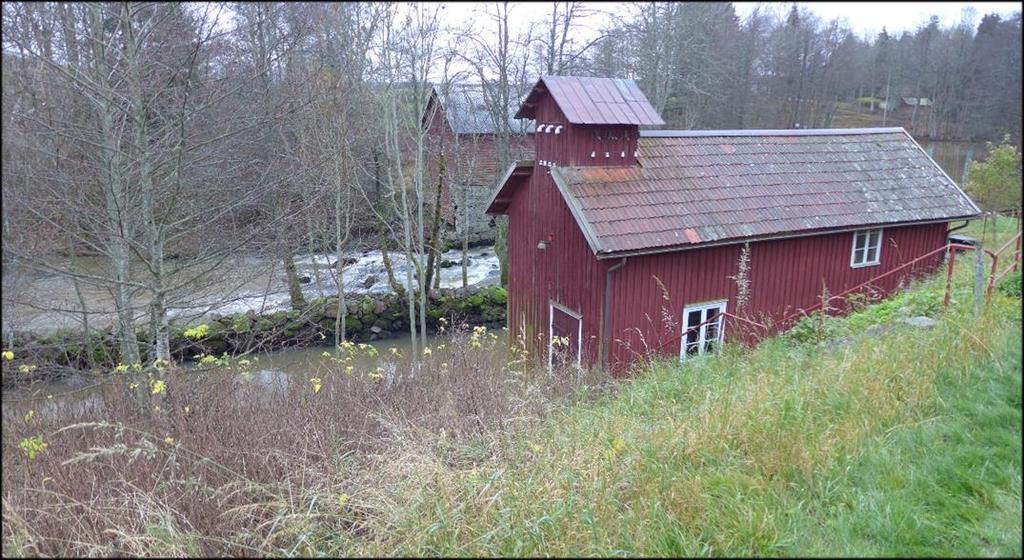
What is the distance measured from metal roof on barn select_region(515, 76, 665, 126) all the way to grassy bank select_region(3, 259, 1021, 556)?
534 centimetres

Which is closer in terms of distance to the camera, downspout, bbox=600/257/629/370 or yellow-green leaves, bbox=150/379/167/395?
yellow-green leaves, bbox=150/379/167/395

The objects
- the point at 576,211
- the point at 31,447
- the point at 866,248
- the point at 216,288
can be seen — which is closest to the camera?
the point at 31,447

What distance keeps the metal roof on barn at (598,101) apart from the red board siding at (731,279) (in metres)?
2.23

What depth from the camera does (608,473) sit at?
13.0ft

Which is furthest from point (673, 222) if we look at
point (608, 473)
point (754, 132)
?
point (608, 473)

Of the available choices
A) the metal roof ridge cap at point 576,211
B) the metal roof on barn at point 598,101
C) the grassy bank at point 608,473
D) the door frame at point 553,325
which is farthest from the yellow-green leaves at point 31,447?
the metal roof on barn at point 598,101

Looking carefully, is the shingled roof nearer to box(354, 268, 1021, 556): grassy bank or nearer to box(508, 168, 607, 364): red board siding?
box(508, 168, 607, 364): red board siding

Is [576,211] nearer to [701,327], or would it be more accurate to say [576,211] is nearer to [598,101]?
[598,101]

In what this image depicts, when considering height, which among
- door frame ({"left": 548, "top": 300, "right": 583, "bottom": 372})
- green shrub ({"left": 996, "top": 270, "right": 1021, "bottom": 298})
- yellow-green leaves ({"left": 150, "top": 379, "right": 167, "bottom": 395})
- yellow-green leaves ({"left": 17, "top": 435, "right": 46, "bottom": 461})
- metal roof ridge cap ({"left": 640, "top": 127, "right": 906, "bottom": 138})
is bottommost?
door frame ({"left": 548, "top": 300, "right": 583, "bottom": 372})

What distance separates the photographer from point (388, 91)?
12555mm

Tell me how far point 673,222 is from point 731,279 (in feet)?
4.99

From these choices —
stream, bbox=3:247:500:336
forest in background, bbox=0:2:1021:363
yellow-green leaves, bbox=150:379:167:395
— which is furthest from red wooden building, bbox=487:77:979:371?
yellow-green leaves, bbox=150:379:167:395

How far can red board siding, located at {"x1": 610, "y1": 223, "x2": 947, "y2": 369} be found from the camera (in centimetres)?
955

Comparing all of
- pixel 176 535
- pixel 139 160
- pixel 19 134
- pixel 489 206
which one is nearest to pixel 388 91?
pixel 489 206
